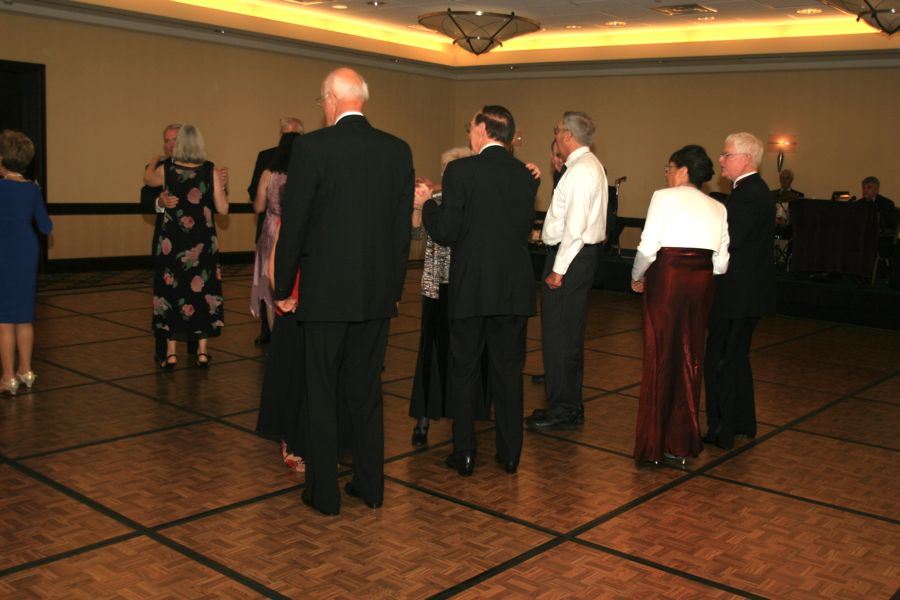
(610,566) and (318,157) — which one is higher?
(318,157)

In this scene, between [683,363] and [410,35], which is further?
[410,35]

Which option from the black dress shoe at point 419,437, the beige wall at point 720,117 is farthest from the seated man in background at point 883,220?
the black dress shoe at point 419,437

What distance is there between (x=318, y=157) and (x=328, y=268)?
41 centimetres

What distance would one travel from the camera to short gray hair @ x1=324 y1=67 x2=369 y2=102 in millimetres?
3410

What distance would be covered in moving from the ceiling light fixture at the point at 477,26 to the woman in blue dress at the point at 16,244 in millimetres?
6482

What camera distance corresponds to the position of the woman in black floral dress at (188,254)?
18.8 feet

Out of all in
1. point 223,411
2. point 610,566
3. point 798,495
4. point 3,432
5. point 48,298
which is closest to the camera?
point 610,566

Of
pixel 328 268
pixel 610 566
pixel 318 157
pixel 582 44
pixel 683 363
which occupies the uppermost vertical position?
pixel 582 44

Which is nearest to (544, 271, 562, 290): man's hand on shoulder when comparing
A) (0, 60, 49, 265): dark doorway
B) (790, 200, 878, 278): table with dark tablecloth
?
(790, 200, 878, 278): table with dark tablecloth

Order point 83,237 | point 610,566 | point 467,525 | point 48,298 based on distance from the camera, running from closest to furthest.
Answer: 1. point 610,566
2. point 467,525
3. point 48,298
4. point 83,237

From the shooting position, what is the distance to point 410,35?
13703 mm

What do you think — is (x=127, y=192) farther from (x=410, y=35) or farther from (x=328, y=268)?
(x=328, y=268)

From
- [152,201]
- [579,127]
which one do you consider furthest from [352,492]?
[152,201]

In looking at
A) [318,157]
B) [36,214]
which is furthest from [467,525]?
[36,214]
